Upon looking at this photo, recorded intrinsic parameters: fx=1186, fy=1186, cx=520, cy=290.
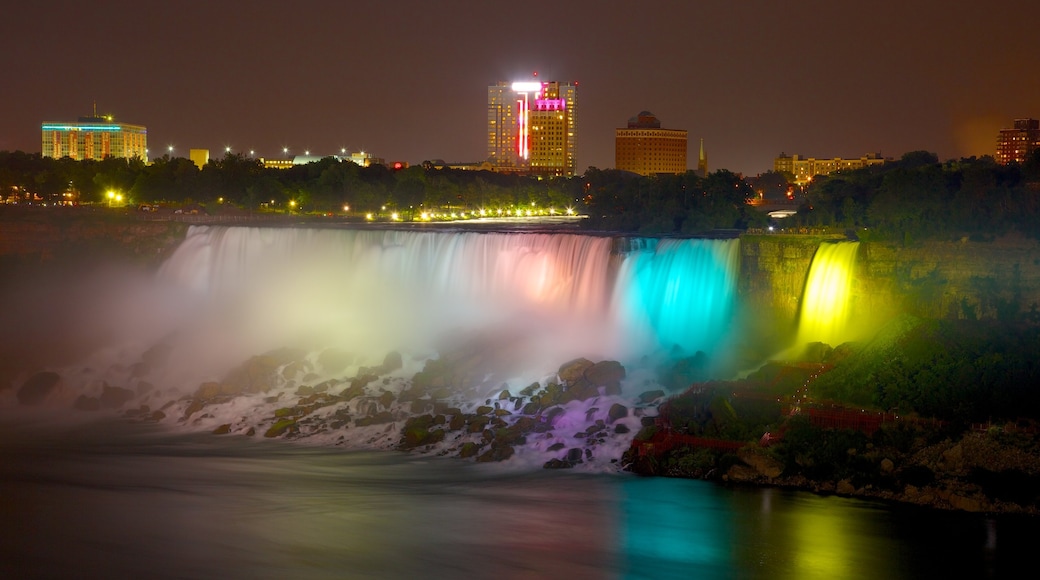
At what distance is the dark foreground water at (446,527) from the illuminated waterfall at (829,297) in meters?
9.12

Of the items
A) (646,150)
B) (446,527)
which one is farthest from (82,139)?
(446,527)

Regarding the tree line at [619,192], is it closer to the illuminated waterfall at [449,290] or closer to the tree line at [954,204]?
the tree line at [954,204]

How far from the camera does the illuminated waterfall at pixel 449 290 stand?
38.5 metres

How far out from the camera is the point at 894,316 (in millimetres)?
32938

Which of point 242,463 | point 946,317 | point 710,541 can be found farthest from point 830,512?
point 242,463

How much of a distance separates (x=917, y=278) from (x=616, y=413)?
31.7ft

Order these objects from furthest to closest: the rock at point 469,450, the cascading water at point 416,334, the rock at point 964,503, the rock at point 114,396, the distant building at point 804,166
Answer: the distant building at point 804,166 < the rock at point 114,396 < the cascading water at point 416,334 < the rock at point 469,450 < the rock at point 964,503

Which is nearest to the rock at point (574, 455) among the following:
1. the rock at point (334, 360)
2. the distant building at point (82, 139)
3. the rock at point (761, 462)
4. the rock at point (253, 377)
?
the rock at point (761, 462)

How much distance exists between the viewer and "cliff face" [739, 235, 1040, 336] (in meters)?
31.6

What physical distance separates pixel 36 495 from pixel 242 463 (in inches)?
196

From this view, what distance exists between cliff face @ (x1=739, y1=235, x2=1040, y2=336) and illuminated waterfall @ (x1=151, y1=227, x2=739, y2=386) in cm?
139

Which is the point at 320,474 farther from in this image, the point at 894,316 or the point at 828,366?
the point at 894,316

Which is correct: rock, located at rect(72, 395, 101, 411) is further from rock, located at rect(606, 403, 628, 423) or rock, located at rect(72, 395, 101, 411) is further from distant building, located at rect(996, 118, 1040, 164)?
distant building, located at rect(996, 118, 1040, 164)

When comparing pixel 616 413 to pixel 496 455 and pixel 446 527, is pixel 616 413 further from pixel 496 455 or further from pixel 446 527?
pixel 446 527
